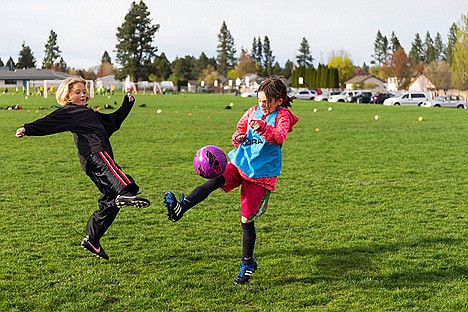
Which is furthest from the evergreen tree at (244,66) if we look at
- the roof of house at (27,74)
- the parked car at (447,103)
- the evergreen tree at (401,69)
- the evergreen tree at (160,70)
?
the parked car at (447,103)

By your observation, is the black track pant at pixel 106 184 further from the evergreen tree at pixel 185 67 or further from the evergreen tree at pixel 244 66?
the evergreen tree at pixel 185 67

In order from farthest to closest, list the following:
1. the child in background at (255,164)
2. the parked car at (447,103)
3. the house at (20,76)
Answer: the house at (20,76) → the parked car at (447,103) → the child in background at (255,164)

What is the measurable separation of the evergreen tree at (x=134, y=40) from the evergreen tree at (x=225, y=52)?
52.6 metres

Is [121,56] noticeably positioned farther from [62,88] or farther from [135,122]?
[62,88]

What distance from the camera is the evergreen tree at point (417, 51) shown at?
155 m

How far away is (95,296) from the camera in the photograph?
198 inches

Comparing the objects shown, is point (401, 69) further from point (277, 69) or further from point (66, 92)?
point (66, 92)

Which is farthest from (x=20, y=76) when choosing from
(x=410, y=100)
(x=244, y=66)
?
(x=410, y=100)

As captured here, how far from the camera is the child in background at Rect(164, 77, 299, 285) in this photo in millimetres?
5430

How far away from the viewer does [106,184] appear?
18.6ft

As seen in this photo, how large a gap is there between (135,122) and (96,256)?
20.1 meters

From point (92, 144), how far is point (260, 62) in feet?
601

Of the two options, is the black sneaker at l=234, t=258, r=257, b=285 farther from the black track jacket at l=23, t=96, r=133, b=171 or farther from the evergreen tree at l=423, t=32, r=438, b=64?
the evergreen tree at l=423, t=32, r=438, b=64

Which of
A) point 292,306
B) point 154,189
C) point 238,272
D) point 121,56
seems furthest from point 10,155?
point 121,56
